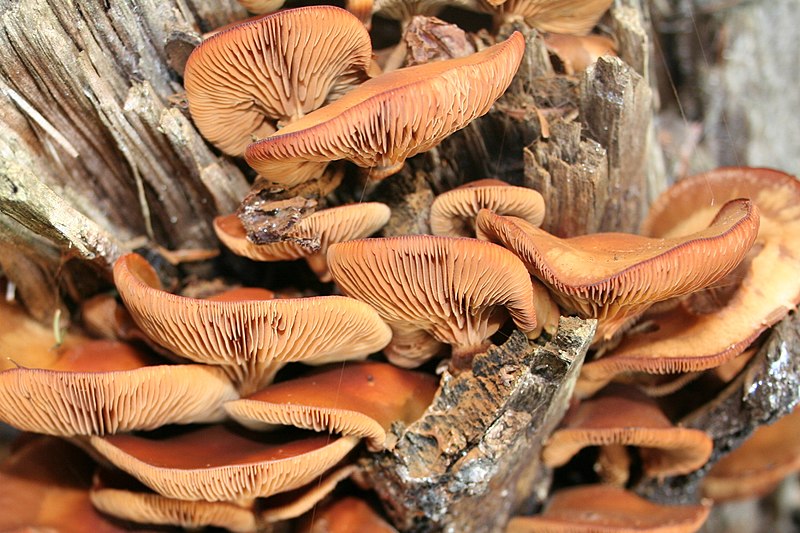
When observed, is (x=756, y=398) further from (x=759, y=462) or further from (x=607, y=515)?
(x=759, y=462)

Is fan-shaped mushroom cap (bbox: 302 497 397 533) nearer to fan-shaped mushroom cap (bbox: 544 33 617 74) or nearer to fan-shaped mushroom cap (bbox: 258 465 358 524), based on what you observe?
fan-shaped mushroom cap (bbox: 258 465 358 524)

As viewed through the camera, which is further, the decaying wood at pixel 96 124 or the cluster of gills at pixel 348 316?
the decaying wood at pixel 96 124

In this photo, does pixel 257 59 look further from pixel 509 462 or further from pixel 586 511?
pixel 586 511

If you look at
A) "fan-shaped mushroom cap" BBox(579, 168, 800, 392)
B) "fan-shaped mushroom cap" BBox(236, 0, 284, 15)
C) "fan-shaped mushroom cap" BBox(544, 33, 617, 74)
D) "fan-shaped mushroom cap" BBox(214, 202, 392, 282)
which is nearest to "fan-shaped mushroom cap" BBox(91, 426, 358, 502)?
"fan-shaped mushroom cap" BBox(214, 202, 392, 282)

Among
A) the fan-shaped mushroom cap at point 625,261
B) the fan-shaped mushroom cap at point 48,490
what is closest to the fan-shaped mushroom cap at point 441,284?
the fan-shaped mushroom cap at point 625,261

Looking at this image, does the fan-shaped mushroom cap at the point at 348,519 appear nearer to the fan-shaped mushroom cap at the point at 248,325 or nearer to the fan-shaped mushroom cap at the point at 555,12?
the fan-shaped mushroom cap at the point at 248,325

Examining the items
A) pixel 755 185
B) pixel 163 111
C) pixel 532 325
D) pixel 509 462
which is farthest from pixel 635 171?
pixel 163 111
